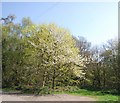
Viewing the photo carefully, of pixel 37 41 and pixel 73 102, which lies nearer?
pixel 73 102

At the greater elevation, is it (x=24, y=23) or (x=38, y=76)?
(x=24, y=23)

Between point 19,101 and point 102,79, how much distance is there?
53.8 feet

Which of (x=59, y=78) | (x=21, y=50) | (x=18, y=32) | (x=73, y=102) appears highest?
(x=18, y=32)

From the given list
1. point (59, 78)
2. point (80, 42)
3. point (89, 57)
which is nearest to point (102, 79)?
point (89, 57)

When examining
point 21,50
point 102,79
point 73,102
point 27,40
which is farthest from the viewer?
point 102,79

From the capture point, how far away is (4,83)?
23.7m

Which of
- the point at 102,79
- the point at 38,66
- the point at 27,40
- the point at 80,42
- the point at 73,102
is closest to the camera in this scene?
the point at 73,102

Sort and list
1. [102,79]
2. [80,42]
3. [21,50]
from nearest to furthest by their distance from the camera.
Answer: [21,50], [102,79], [80,42]

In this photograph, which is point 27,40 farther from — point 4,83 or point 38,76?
point 4,83

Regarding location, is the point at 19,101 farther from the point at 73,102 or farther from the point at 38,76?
the point at 38,76

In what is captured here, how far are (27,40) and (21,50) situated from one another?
3.05m

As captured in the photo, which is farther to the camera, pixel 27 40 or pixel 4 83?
pixel 4 83

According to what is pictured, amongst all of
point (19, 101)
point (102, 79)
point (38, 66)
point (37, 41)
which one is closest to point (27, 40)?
point (37, 41)

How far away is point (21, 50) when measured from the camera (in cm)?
2267
